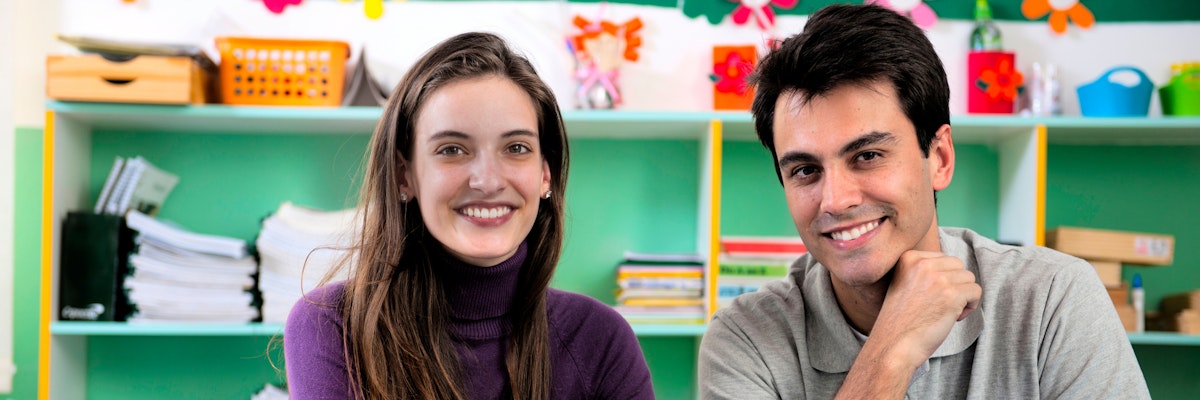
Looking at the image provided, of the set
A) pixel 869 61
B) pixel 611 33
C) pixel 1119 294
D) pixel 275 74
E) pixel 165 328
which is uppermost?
pixel 611 33

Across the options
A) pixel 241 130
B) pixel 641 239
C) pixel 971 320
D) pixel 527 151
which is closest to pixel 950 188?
pixel 641 239

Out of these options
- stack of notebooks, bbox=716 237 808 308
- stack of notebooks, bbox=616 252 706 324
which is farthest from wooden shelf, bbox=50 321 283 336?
stack of notebooks, bbox=716 237 808 308

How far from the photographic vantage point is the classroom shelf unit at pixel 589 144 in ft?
8.35

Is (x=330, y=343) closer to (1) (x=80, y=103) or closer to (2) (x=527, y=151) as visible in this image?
(2) (x=527, y=151)

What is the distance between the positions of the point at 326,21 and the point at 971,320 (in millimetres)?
2057

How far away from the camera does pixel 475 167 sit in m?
1.47

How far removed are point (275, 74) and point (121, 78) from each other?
0.37 m

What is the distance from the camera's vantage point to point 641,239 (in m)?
2.95

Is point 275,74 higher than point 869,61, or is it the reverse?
point 275,74

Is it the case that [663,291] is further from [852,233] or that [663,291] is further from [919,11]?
[852,233]

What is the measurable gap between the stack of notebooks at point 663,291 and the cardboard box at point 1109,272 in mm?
1052

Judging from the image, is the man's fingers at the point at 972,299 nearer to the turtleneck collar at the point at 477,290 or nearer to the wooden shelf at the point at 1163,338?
the turtleneck collar at the point at 477,290

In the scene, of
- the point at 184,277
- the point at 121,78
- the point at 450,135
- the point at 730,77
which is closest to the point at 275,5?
the point at 121,78

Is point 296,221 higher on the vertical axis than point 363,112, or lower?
lower
